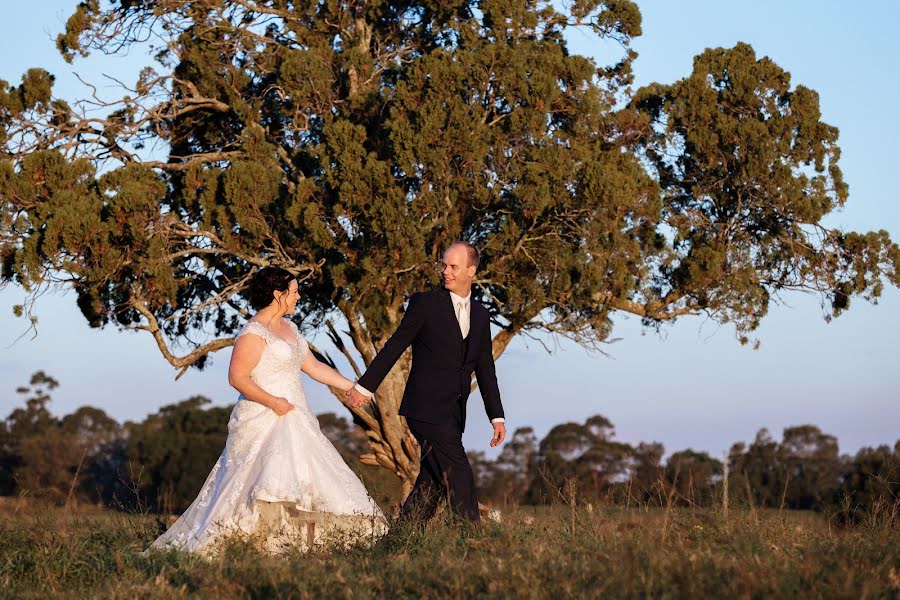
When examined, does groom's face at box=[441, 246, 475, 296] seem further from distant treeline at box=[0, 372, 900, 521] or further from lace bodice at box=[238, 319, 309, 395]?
distant treeline at box=[0, 372, 900, 521]

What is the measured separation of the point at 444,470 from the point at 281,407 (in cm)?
115

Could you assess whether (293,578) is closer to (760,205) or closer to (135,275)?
(135,275)

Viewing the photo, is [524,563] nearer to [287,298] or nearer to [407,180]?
Answer: [287,298]

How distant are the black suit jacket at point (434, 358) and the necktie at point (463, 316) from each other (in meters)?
0.04

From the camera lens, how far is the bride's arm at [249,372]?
7.54 m

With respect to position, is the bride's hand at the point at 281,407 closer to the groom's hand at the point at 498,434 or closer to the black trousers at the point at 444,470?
the black trousers at the point at 444,470

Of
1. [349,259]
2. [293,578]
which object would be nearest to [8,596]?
[293,578]

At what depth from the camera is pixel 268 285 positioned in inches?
309

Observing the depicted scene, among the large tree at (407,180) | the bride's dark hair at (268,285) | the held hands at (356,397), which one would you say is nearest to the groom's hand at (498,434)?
the held hands at (356,397)

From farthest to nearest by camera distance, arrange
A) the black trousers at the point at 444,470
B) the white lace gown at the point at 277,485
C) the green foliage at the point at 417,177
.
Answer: the green foliage at the point at 417,177 → the black trousers at the point at 444,470 → the white lace gown at the point at 277,485

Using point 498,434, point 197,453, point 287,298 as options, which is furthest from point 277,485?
point 197,453

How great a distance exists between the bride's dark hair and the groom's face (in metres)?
1.09

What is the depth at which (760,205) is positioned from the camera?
20141 millimetres

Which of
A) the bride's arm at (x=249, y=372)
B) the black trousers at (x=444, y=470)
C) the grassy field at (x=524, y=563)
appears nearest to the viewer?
the grassy field at (x=524, y=563)
